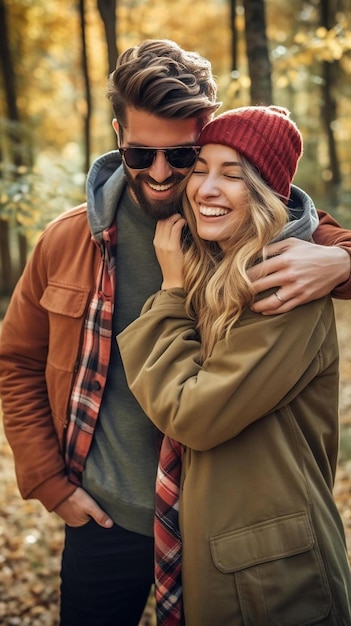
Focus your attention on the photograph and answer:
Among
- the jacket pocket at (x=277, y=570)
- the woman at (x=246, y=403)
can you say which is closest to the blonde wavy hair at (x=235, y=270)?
the woman at (x=246, y=403)

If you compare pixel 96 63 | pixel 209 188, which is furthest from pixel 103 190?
pixel 96 63

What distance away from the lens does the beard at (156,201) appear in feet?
7.33

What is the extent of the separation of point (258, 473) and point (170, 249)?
0.89 meters

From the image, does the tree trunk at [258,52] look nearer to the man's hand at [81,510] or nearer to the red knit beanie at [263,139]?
the red knit beanie at [263,139]

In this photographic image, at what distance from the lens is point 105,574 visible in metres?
2.42

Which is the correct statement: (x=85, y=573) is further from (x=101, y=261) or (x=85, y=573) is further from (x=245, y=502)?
(x=101, y=261)

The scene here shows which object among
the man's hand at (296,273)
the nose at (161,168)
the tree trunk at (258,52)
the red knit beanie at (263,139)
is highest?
the tree trunk at (258,52)

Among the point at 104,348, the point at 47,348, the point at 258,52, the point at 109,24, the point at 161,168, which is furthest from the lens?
the point at 109,24

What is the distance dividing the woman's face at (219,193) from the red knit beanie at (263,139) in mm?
44

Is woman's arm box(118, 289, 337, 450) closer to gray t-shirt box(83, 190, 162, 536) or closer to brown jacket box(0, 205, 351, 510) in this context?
gray t-shirt box(83, 190, 162, 536)

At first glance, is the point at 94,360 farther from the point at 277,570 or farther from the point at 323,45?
the point at 323,45

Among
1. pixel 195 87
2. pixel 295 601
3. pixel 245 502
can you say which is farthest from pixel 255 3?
pixel 295 601


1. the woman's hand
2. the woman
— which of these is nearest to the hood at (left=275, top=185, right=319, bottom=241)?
the woman

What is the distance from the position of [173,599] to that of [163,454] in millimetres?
568
